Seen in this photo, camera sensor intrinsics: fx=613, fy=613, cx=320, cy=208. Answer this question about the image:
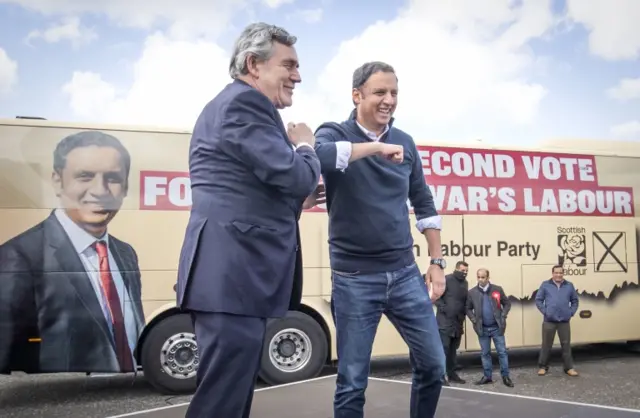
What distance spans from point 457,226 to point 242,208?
22.3ft

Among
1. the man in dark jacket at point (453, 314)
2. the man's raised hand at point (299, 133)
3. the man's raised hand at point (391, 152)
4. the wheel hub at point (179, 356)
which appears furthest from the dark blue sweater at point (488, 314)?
the man's raised hand at point (299, 133)

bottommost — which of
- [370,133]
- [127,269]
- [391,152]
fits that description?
[127,269]

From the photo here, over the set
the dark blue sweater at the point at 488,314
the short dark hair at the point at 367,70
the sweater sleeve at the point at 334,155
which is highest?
the short dark hair at the point at 367,70

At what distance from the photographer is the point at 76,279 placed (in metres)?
6.92

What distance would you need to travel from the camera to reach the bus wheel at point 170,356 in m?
7.20

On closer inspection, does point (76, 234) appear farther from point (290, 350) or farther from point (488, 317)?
point (488, 317)

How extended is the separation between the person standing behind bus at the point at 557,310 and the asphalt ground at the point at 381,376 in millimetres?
249

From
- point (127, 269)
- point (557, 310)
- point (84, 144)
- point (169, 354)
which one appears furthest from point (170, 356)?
point (557, 310)

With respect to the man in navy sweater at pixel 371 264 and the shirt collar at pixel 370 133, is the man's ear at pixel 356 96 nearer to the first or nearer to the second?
the man in navy sweater at pixel 371 264

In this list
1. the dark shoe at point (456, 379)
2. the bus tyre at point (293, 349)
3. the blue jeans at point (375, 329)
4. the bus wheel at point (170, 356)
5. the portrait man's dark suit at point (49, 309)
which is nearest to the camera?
the blue jeans at point (375, 329)

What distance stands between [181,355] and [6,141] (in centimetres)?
316

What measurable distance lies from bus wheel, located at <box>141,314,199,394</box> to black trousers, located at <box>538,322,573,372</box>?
4865 mm

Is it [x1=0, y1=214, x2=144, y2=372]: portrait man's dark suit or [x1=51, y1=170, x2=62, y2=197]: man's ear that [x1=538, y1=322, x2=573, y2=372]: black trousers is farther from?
[x1=51, y1=170, x2=62, y2=197]: man's ear

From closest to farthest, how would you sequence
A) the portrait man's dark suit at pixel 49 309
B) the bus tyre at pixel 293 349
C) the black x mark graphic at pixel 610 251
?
1. the portrait man's dark suit at pixel 49 309
2. the bus tyre at pixel 293 349
3. the black x mark graphic at pixel 610 251
